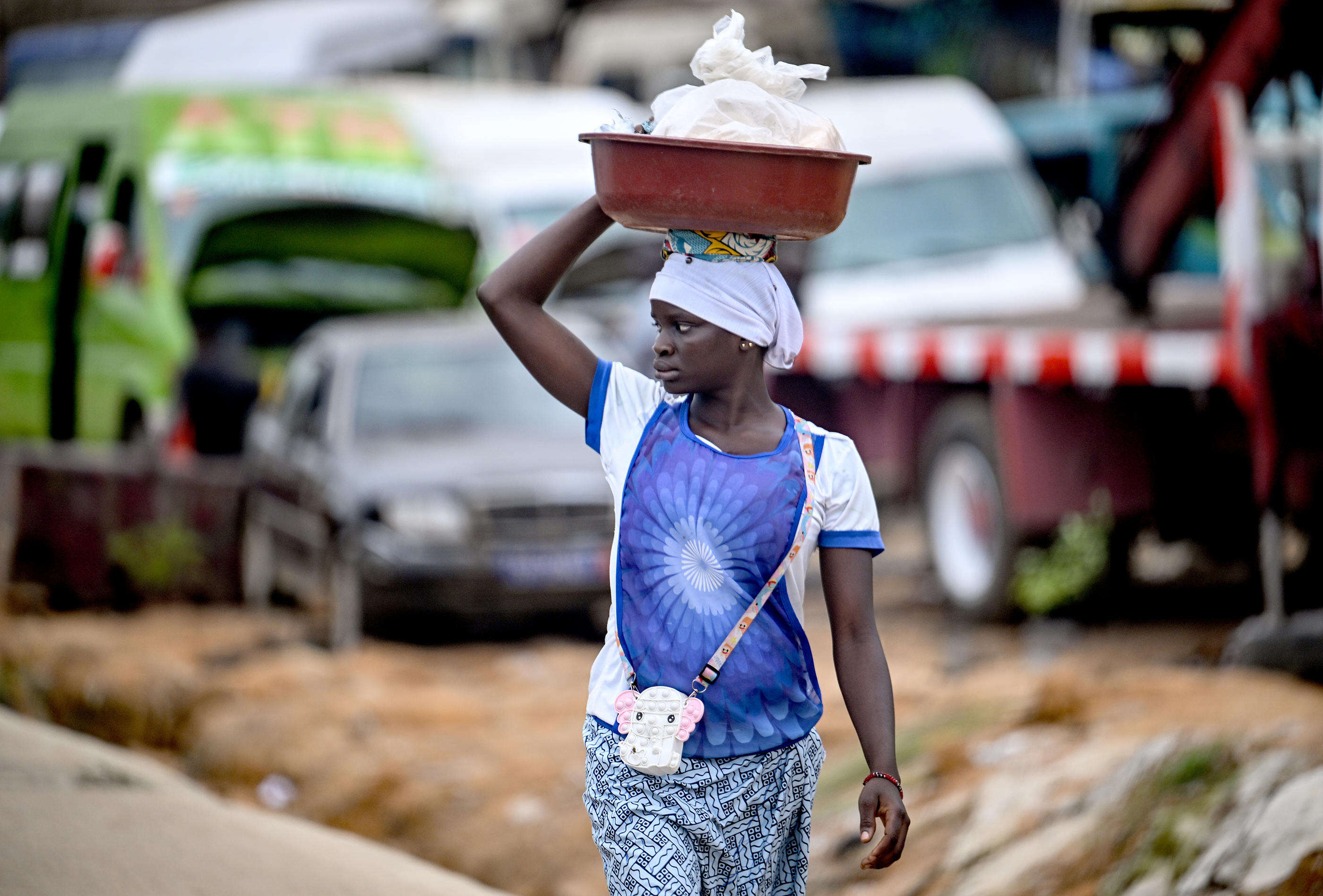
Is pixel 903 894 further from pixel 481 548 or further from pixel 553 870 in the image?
pixel 481 548

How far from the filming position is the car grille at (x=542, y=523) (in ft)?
26.3

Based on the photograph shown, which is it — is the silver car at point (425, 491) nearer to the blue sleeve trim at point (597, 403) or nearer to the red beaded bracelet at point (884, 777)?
the blue sleeve trim at point (597, 403)

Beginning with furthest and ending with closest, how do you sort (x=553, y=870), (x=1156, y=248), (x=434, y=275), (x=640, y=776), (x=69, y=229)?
(x=434, y=275)
(x=69, y=229)
(x=1156, y=248)
(x=553, y=870)
(x=640, y=776)

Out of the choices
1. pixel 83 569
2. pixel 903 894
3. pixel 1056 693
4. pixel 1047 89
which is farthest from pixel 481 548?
pixel 1047 89

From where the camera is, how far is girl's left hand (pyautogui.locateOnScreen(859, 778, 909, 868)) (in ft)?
8.74

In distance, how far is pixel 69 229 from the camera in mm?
12266

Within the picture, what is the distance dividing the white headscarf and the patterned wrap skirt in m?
0.70

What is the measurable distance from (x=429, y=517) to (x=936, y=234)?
184 inches

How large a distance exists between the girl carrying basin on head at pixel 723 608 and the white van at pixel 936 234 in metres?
7.70

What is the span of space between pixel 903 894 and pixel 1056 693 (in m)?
1.42

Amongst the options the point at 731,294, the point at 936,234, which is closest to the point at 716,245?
the point at 731,294

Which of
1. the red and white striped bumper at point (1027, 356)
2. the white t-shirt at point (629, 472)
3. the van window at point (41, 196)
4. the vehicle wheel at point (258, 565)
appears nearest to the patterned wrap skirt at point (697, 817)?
the white t-shirt at point (629, 472)

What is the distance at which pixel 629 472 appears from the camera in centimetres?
287

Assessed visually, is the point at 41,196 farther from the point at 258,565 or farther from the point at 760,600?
the point at 760,600
